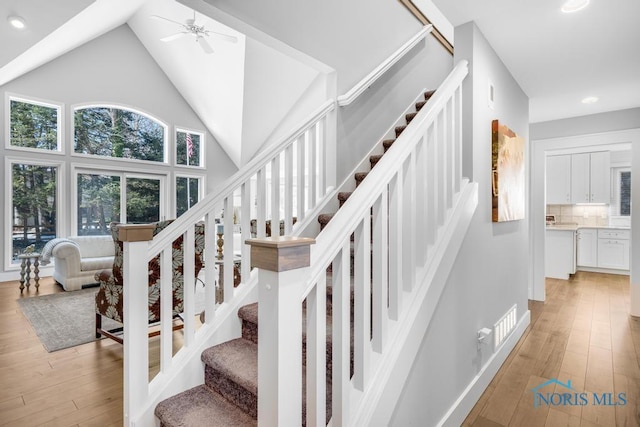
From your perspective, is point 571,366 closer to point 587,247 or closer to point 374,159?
point 374,159

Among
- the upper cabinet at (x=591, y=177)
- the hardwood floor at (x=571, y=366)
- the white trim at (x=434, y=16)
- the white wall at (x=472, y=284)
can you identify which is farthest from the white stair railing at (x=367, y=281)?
the upper cabinet at (x=591, y=177)

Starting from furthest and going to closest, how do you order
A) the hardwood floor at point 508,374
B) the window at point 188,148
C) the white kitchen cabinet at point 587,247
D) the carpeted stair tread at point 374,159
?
the window at point 188,148 < the white kitchen cabinet at point 587,247 < the carpeted stair tread at point 374,159 < the hardwood floor at point 508,374

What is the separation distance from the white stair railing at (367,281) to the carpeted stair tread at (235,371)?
0.43 m

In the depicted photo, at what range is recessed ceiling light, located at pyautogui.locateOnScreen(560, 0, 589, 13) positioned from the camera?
1.89m

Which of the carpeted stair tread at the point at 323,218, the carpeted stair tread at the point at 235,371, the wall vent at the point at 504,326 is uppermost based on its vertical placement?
the carpeted stair tread at the point at 323,218

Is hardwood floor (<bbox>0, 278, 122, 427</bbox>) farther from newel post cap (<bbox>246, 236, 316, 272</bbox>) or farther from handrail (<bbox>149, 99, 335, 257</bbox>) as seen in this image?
newel post cap (<bbox>246, 236, 316, 272</bbox>)

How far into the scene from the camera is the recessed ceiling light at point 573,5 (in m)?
1.89

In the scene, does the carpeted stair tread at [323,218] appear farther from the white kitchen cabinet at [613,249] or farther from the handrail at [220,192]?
the white kitchen cabinet at [613,249]

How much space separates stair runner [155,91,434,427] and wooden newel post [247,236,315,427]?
520mm

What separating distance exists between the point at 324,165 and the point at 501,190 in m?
1.32

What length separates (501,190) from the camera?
7.79 ft

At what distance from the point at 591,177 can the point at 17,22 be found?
923cm

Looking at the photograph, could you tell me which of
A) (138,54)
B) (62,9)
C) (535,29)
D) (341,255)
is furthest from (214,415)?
(138,54)

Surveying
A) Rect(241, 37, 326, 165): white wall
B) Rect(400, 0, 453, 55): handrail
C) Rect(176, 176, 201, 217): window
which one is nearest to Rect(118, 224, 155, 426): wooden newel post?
Rect(400, 0, 453, 55): handrail
